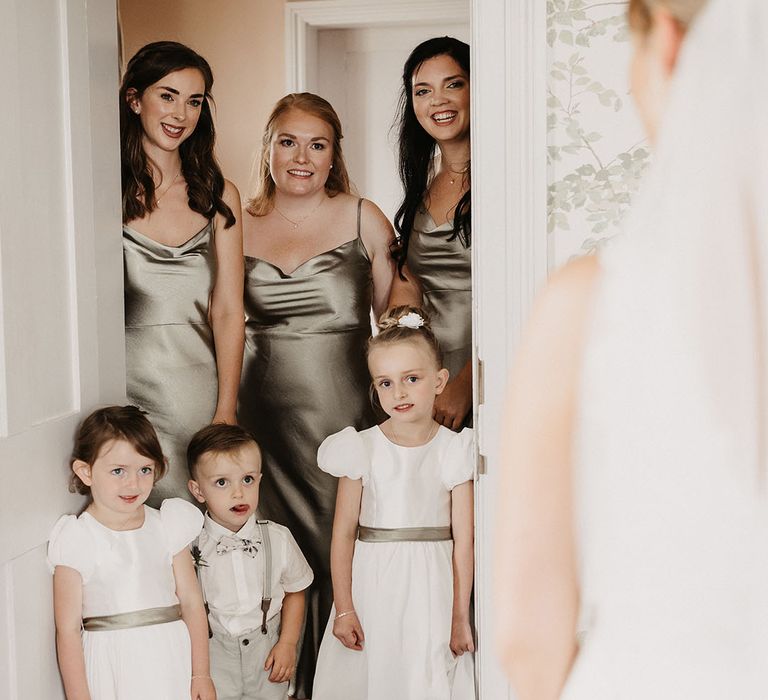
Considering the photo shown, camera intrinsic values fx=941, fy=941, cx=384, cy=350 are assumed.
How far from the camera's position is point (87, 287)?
6.59ft

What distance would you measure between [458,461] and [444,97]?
930 mm

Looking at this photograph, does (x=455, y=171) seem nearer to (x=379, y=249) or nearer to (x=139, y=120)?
(x=379, y=249)

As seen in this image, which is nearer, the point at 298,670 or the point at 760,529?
the point at 760,529

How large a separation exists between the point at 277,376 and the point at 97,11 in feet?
3.35

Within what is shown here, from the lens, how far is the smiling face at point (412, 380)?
2.37 meters

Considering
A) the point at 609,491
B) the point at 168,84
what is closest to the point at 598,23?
the point at 609,491

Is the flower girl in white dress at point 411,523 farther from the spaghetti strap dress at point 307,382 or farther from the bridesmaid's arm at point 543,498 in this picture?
the bridesmaid's arm at point 543,498

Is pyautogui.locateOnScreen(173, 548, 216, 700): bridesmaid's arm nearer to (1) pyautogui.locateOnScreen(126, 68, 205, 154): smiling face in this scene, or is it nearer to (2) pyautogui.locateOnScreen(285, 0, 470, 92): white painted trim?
(1) pyautogui.locateOnScreen(126, 68, 205, 154): smiling face

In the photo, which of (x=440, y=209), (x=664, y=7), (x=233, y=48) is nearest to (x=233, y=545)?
(x=440, y=209)

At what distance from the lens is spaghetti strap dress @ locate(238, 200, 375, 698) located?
2.52 meters

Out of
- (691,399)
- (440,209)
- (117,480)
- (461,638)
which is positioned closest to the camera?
(691,399)

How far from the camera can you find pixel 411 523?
7.82 ft

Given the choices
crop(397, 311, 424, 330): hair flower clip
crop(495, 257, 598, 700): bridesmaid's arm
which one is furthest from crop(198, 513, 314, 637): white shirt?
crop(495, 257, 598, 700): bridesmaid's arm

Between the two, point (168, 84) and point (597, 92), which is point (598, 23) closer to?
point (597, 92)
